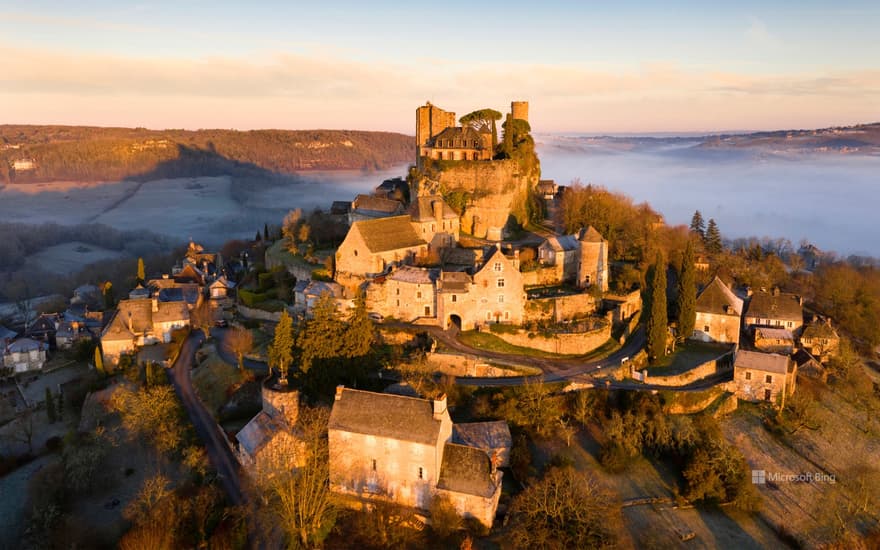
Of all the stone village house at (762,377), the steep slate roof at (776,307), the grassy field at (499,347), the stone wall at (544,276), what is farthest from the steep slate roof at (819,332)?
the stone wall at (544,276)

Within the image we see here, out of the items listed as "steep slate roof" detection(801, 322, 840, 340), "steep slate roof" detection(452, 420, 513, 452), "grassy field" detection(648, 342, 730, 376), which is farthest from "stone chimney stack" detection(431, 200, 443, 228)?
"steep slate roof" detection(801, 322, 840, 340)

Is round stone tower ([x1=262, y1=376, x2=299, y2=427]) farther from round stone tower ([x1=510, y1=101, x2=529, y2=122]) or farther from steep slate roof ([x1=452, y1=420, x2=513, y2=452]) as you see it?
round stone tower ([x1=510, y1=101, x2=529, y2=122])

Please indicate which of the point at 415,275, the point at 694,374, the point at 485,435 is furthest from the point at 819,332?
the point at 415,275

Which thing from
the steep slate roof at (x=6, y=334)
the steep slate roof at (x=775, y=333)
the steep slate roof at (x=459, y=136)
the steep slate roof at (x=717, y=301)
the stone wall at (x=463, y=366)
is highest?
the steep slate roof at (x=459, y=136)

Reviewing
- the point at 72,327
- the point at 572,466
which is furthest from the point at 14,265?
the point at 572,466

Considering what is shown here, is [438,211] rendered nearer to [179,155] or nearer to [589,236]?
[589,236]

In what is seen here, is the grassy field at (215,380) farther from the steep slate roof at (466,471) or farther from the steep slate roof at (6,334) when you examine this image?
the steep slate roof at (6,334)
